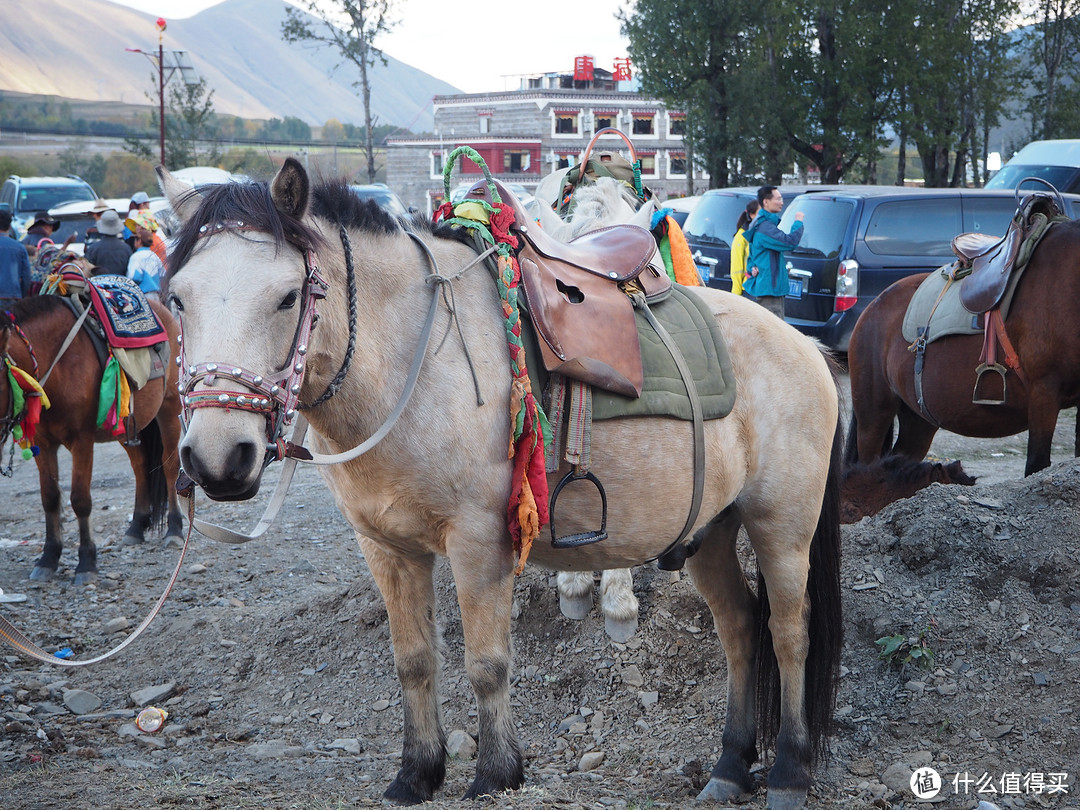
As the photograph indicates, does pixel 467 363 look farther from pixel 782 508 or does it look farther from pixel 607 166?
pixel 607 166

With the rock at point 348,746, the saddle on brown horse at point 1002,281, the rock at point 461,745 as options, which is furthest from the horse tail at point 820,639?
the saddle on brown horse at point 1002,281

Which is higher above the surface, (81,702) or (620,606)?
(620,606)

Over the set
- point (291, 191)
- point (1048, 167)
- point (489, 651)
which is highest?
point (1048, 167)

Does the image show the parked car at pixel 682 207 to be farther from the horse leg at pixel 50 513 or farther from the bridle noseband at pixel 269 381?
the bridle noseband at pixel 269 381

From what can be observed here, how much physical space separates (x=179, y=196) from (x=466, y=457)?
1042 mm

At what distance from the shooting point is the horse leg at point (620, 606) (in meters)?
4.10

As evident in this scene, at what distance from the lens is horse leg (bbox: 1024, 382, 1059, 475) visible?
5250mm

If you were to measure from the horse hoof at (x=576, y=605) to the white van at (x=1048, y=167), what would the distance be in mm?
11182

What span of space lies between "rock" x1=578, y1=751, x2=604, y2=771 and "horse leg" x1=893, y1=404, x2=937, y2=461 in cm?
373

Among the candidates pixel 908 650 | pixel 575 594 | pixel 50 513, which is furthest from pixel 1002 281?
pixel 50 513

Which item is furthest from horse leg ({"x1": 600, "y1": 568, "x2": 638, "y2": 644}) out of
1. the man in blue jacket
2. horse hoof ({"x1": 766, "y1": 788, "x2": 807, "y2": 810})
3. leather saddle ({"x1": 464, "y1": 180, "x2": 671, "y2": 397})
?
the man in blue jacket

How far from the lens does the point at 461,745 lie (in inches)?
145

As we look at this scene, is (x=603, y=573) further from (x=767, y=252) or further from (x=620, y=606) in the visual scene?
(x=767, y=252)

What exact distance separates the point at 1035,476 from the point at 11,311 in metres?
6.19
